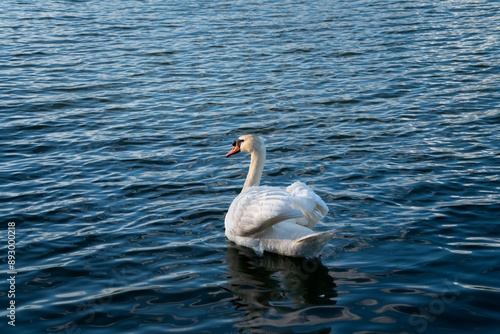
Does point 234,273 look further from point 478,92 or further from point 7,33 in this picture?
point 7,33

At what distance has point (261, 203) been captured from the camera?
7.90 meters

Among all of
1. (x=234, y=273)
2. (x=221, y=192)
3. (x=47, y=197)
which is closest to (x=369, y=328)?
(x=234, y=273)

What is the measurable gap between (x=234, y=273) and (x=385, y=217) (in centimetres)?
264

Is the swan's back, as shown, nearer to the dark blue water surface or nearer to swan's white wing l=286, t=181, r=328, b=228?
swan's white wing l=286, t=181, r=328, b=228

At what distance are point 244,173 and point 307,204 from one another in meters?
3.79

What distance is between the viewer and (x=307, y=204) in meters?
7.93

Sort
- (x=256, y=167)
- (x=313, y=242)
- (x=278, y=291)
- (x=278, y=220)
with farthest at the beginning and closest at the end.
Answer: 1. (x=256, y=167)
2. (x=278, y=220)
3. (x=313, y=242)
4. (x=278, y=291)

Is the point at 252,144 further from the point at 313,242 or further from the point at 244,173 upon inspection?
the point at 313,242

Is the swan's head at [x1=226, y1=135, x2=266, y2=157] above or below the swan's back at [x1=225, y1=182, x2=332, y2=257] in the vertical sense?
above

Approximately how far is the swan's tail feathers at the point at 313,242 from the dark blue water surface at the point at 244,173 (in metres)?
0.30

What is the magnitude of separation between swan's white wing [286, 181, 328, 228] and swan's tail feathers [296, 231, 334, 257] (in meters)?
0.52

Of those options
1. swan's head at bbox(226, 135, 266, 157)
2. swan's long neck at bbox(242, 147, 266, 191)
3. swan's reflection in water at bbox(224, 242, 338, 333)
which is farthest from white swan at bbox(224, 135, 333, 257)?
swan's head at bbox(226, 135, 266, 157)

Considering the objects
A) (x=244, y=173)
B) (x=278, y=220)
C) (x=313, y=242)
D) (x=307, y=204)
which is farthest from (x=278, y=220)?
(x=244, y=173)

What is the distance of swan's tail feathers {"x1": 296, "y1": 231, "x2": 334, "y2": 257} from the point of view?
7309 millimetres
